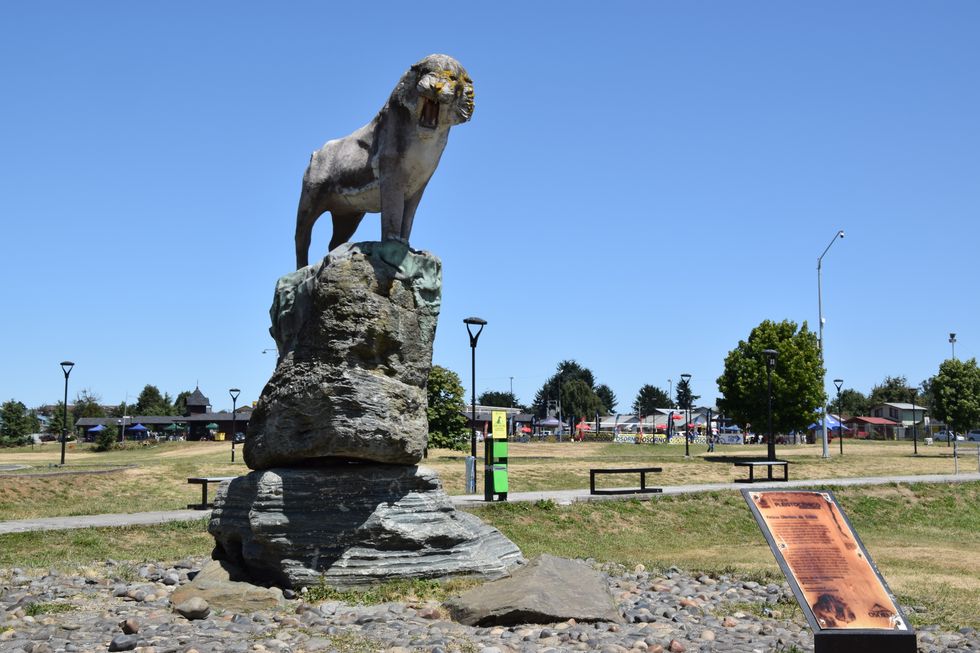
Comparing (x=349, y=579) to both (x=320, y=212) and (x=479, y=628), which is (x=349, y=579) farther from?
(x=320, y=212)

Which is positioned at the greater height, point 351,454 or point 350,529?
point 351,454

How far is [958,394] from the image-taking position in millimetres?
51250

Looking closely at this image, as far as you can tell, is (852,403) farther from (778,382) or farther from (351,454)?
(351,454)

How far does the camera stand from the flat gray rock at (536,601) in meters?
8.27

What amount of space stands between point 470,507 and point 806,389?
1001 inches

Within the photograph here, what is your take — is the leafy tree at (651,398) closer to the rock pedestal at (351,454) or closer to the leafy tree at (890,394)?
the leafy tree at (890,394)

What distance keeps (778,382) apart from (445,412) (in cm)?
1431

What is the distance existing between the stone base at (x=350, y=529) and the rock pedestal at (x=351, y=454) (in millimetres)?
12

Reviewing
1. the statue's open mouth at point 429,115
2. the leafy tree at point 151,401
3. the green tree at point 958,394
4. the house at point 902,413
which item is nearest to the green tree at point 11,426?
the leafy tree at point 151,401

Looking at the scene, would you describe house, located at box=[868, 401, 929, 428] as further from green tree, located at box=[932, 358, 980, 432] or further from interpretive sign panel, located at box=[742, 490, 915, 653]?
interpretive sign panel, located at box=[742, 490, 915, 653]

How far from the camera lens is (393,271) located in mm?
10156

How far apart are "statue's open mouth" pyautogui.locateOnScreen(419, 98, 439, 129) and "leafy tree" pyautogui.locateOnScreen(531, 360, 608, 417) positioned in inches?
3696

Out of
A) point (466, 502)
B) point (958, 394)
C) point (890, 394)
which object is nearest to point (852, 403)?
point (890, 394)

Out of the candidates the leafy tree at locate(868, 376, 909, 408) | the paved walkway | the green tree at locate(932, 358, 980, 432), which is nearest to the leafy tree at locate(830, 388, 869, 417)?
the leafy tree at locate(868, 376, 909, 408)
